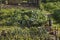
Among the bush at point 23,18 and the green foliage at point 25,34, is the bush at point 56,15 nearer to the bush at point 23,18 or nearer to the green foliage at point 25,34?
the bush at point 23,18

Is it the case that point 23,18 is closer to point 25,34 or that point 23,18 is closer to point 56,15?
point 25,34

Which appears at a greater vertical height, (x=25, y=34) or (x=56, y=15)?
(x=25, y=34)

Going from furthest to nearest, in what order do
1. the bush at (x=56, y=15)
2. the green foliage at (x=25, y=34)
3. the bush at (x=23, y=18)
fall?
1. the bush at (x=56, y=15)
2. the bush at (x=23, y=18)
3. the green foliage at (x=25, y=34)

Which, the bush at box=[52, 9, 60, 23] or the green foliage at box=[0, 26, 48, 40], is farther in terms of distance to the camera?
the bush at box=[52, 9, 60, 23]

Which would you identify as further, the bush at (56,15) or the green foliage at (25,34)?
the bush at (56,15)

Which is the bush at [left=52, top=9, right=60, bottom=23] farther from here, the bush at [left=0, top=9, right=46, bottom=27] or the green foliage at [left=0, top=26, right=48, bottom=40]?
the green foliage at [left=0, top=26, right=48, bottom=40]

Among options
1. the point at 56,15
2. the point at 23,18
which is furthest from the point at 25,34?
the point at 56,15

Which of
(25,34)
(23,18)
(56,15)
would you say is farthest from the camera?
(56,15)

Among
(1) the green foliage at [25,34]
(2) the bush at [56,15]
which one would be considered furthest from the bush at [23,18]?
(1) the green foliage at [25,34]

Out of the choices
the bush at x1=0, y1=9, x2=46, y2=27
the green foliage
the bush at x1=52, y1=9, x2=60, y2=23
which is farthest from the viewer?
the bush at x1=52, y1=9, x2=60, y2=23

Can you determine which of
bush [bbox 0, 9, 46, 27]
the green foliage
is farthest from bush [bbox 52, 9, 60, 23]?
the green foliage

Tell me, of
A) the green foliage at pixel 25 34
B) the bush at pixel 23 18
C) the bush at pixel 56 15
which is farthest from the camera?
the bush at pixel 56 15

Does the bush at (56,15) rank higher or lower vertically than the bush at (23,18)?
lower

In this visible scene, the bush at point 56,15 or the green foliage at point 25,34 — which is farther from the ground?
the green foliage at point 25,34
